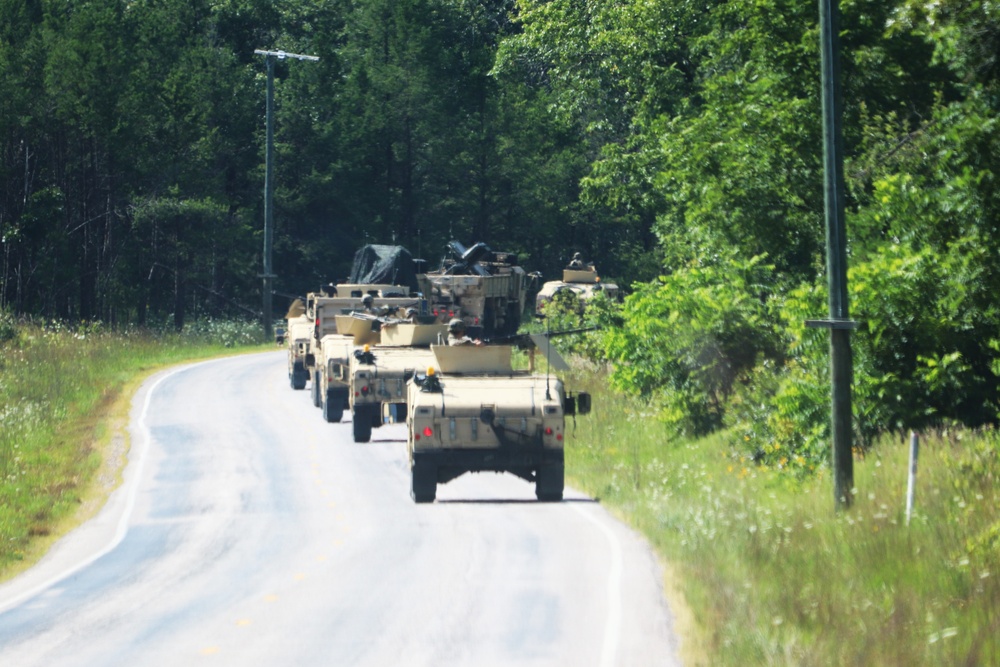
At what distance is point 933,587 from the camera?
10.7m

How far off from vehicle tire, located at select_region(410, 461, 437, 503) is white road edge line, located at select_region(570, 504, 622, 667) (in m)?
2.12

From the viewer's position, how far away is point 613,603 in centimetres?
1234

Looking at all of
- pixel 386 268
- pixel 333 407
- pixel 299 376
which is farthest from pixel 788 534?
pixel 386 268

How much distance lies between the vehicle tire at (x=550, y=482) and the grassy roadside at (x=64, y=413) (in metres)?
6.01

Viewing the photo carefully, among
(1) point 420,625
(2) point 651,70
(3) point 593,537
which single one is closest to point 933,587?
(1) point 420,625

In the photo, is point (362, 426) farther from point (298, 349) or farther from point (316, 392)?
point (298, 349)

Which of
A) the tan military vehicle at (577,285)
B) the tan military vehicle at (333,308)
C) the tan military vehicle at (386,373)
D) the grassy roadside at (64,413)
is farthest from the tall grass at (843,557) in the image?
the tan military vehicle at (577,285)

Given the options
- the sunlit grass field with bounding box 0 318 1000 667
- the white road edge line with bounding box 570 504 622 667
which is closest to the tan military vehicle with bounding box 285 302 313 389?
the sunlit grass field with bounding box 0 318 1000 667

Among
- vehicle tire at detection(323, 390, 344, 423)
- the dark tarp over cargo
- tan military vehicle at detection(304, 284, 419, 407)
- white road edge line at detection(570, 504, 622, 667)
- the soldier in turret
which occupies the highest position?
the dark tarp over cargo

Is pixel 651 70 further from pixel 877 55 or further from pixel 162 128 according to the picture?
pixel 162 128

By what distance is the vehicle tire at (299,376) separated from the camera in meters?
32.6

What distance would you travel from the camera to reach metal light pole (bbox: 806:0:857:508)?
13.4 meters

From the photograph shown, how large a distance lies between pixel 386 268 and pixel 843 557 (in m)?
25.3

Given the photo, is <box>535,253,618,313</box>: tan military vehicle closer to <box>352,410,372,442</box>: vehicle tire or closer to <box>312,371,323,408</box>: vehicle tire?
<box>312,371,323,408</box>: vehicle tire
